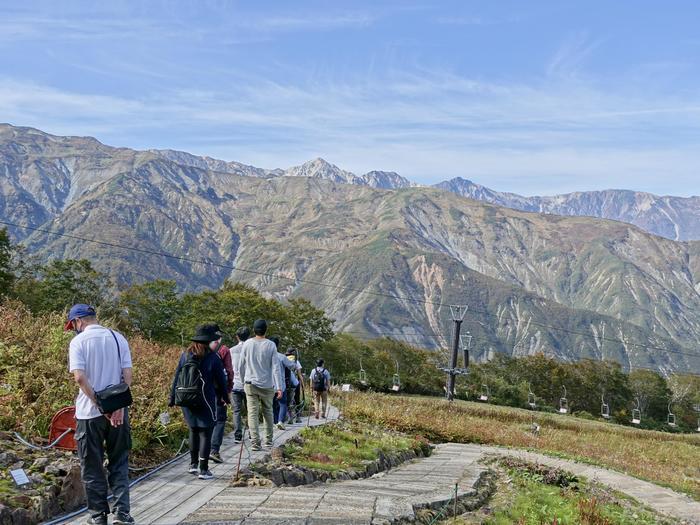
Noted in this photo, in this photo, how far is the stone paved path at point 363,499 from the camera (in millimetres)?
7391

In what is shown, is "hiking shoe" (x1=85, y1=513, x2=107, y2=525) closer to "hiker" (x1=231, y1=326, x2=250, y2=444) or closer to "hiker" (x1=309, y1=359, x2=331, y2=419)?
"hiker" (x1=231, y1=326, x2=250, y2=444)

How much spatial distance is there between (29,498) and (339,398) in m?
21.0

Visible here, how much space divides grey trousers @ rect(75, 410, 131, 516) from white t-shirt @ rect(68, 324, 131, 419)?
0.55 feet

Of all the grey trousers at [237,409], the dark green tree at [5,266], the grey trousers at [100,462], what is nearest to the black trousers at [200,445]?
the grey trousers at [100,462]

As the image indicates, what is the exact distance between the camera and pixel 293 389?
18.0m

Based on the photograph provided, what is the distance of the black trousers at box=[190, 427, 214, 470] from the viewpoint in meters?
9.48

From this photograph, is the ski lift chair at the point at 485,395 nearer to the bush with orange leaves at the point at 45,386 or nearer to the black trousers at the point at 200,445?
the bush with orange leaves at the point at 45,386

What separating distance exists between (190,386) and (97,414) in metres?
2.42

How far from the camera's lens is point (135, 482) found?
910cm

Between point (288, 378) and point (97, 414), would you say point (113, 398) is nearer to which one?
point (97, 414)

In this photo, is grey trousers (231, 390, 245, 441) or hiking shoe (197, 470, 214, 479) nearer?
hiking shoe (197, 470, 214, 479)

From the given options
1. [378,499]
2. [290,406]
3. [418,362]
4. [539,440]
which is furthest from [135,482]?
[418,362]

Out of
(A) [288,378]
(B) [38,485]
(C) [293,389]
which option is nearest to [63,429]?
(B) [38,485]

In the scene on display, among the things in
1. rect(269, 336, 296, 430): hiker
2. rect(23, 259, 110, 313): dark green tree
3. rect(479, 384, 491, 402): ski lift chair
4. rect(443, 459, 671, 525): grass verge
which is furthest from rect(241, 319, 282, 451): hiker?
rect(23, 259, 110, 313): dark green tree
